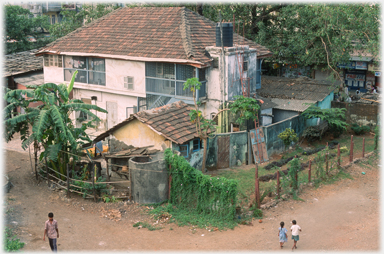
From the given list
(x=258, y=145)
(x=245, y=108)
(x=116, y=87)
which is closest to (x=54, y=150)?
(x=245, y=108)

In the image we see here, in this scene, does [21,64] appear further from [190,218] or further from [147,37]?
[190,218]

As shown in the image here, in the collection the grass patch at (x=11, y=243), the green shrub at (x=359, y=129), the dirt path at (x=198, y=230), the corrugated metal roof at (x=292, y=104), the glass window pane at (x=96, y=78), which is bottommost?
the dirt path at (x=198, y=230)

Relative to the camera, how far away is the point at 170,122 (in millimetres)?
17797

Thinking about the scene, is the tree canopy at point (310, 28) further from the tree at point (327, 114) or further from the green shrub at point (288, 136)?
the green shrub at point (288, 136)

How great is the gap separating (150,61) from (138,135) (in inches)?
257

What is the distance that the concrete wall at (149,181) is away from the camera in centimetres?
1536

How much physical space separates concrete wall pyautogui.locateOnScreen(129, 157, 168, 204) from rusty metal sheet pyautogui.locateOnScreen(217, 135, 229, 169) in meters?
4.29

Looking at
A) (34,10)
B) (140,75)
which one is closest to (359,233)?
(140,75)

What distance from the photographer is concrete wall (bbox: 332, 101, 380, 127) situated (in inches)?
1021

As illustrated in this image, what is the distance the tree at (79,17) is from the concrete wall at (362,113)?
1781 centimetres

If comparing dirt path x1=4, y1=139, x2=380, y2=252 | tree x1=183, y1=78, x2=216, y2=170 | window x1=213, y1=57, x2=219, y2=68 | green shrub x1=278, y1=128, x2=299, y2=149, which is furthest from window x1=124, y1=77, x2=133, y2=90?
green shrub x1=278, y1=128, x2=299, y2=149

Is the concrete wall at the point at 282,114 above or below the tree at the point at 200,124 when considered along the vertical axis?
below

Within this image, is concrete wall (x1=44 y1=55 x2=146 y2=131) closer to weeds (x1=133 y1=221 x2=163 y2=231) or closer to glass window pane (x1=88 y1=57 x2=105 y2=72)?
glass window pane (x1=88 y1=57 x2=105 y2=72)

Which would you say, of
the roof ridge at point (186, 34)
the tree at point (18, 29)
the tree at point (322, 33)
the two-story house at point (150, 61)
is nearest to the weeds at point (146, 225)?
the two-story house at point (150, 61)
